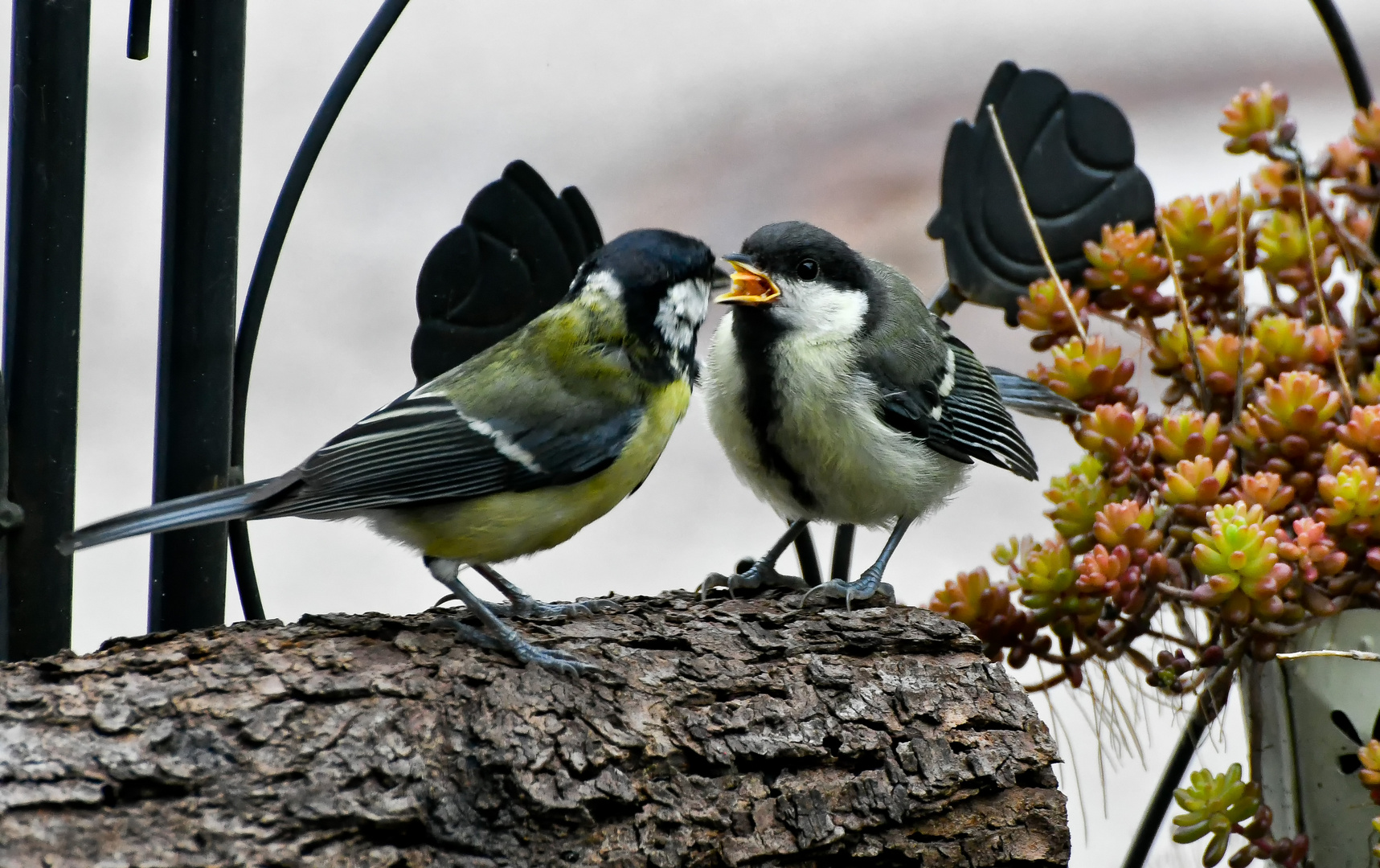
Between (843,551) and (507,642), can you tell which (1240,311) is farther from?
(507,642)

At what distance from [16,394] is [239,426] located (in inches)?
6.9

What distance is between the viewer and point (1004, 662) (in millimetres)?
1223

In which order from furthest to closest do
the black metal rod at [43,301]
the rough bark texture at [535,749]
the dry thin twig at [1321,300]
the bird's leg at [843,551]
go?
the bird's leg at [843,551] → the dry thin twig at [1321,300] → the black metal rod at [43,301] → the rough bark texture at [535,749]

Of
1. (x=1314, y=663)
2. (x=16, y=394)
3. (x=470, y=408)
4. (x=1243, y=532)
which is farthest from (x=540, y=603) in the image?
(x=1314, y=663)

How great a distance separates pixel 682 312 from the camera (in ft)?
3.57

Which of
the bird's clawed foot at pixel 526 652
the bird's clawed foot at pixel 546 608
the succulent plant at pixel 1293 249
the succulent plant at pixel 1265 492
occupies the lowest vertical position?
the bird's clawed foot at pixel 526 652

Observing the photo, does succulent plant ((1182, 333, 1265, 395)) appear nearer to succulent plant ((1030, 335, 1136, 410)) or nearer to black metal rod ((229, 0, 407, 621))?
succulent plant ((1030, 335, 1136, 410))

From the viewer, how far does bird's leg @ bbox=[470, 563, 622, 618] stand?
107 centimetres

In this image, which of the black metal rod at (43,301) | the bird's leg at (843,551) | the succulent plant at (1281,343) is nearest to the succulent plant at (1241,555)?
the succulent plant at (1281,343)

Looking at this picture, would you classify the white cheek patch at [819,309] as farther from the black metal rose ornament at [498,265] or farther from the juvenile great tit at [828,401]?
the black metal rose ornament at [498,265]

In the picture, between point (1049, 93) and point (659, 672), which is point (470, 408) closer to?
point (659, 672)

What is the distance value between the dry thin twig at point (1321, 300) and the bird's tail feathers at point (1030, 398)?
0.23m

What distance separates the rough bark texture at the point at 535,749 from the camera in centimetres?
78

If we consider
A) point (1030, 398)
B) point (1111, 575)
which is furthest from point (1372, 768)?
point (1030, 398)
